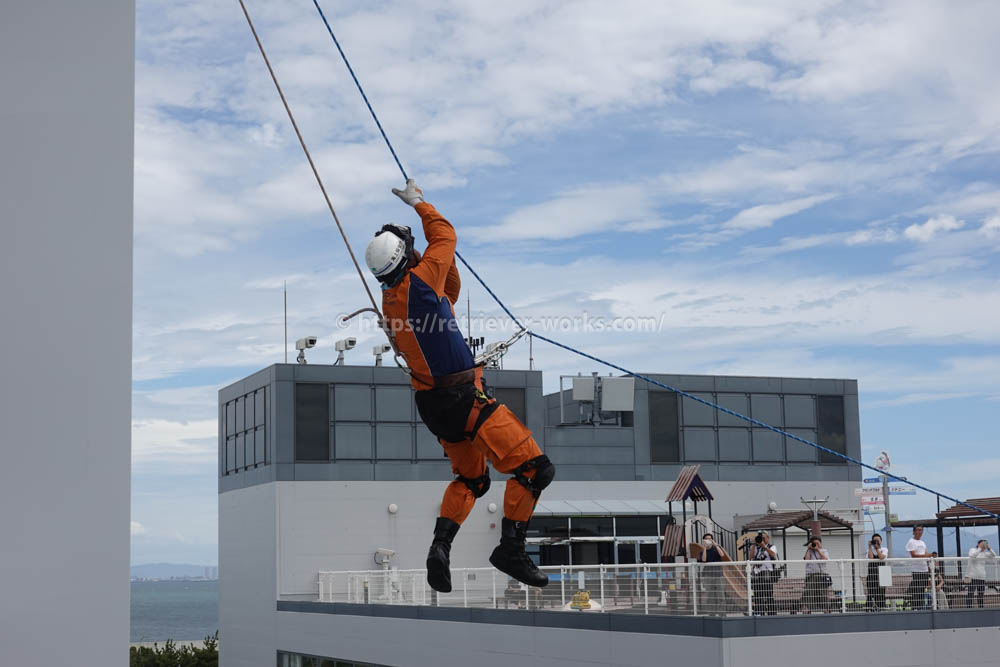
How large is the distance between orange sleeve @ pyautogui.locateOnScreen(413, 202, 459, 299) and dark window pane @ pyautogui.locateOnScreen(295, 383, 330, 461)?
29.0m

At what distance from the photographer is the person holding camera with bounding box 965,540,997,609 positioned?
2262 cm

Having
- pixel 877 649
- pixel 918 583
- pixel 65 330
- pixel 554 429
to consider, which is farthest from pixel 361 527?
pixel 65 330

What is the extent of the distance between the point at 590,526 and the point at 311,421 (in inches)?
362

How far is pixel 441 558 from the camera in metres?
7.89

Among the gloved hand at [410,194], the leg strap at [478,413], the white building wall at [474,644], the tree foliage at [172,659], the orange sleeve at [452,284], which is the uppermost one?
the gloved hand at [410,194]

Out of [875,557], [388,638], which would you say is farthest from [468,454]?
[388,638]

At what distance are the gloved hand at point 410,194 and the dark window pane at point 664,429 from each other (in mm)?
33135

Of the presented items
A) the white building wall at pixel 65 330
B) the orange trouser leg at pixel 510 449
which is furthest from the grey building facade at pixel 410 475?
the orange trouser leg at pixel 510 449

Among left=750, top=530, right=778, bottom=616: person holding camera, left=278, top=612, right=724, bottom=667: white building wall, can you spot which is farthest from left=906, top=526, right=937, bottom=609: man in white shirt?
left=278, top=612, right=724, bottom=667: white building wall

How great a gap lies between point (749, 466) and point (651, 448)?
342 cm

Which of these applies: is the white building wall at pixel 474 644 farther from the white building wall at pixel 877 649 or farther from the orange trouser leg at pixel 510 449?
the orange trouser leg at pixel 510 449

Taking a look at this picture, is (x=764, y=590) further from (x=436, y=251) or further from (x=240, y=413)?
(x=240, y=413)

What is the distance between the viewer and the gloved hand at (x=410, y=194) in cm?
799

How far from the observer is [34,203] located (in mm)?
8734
